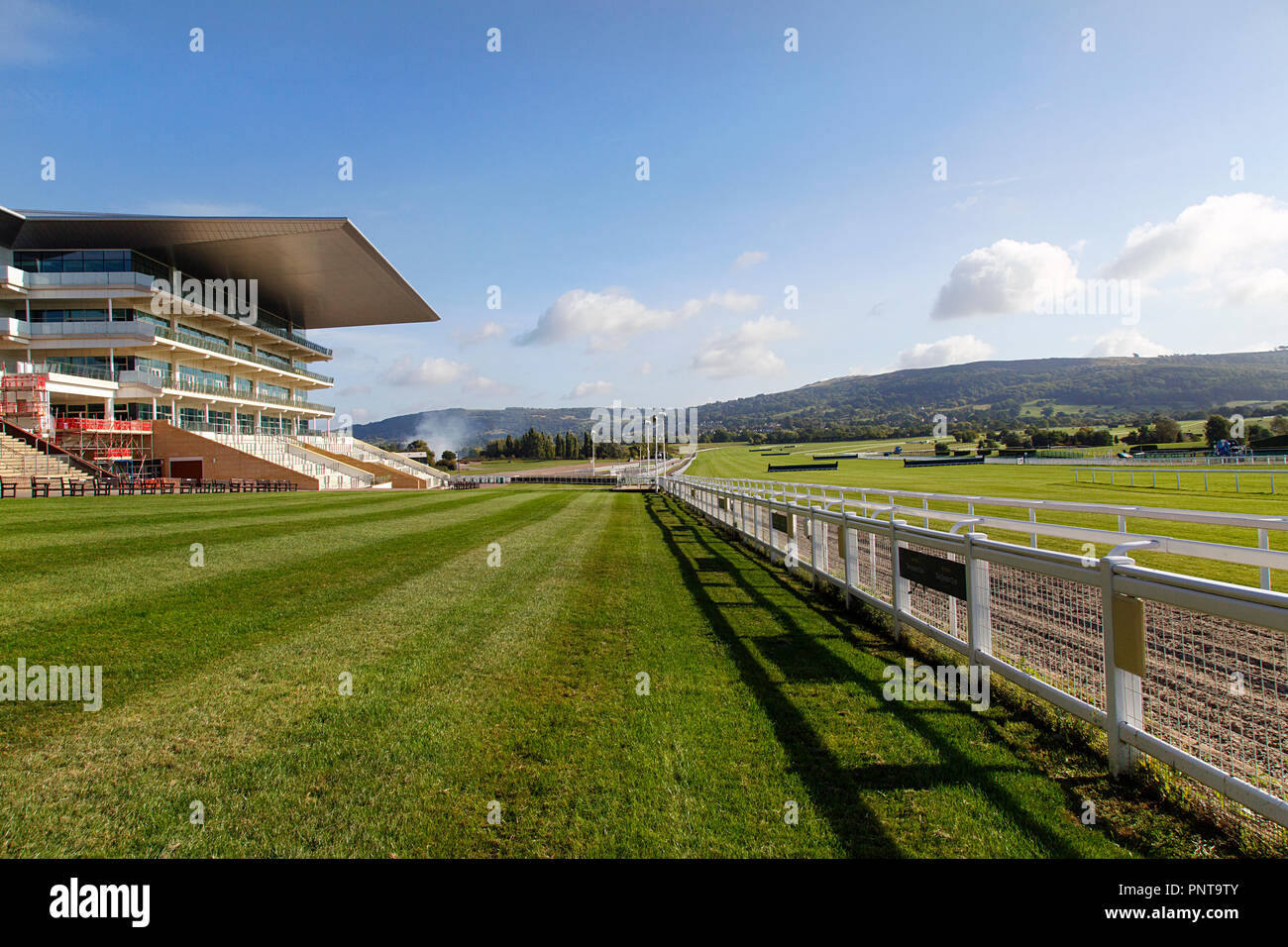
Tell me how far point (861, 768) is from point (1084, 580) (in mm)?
1951

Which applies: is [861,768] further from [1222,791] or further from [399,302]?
[399,302]

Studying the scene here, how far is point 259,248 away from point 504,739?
56.2 metres

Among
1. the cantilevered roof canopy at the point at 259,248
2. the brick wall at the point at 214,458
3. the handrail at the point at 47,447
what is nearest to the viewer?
the handrail at the point at 47,447

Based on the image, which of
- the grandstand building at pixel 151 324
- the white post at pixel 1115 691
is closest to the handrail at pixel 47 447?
the grandstand building at pixel 151 324

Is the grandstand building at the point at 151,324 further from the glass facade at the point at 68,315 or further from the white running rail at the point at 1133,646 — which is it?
the white running rail at the point at 1133,646

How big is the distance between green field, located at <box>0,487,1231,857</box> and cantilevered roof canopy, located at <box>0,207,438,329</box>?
148 feet

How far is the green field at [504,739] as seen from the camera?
312 centimetres

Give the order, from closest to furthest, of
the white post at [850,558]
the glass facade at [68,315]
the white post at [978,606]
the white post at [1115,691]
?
the white post at [1115,691] < the white post at [978,606] < the white post at [850,558] < the glass facade at [68,315]

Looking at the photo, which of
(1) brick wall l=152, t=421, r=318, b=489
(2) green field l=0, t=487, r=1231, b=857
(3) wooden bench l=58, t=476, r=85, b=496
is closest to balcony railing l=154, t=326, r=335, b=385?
(1) brick wall l=152, t=421, r=318, b=489

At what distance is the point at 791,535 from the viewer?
11.0 metres

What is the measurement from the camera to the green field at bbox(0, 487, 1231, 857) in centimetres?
312

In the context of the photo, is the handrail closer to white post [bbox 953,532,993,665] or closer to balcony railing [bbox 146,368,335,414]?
balcony railing [bbox 146,368,335,414]

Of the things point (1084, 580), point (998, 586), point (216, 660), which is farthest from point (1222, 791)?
point (216, 660)

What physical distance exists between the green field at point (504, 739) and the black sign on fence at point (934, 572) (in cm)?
82
